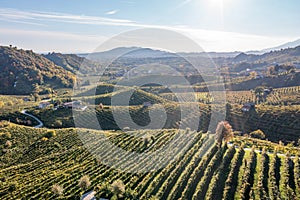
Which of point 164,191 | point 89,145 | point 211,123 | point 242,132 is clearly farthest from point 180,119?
point 164,191

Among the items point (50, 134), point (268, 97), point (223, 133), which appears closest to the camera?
point (223, 133)

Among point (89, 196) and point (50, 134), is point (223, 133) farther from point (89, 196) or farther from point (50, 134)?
point (50, 134)

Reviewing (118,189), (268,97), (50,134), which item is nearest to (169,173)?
(118,189)

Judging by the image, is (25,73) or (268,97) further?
(25,73)

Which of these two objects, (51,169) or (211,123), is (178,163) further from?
(211,123)

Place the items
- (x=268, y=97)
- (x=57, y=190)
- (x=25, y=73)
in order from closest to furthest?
(x=57, y=190), (x=268, y=97), (x=25, y=73)

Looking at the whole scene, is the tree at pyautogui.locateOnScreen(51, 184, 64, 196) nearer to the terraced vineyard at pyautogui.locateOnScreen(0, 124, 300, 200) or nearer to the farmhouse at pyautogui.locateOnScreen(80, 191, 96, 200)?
the terraced vineyard at pyautogui.locateOnScreen(0, 124, 300, 200)
